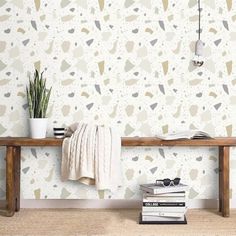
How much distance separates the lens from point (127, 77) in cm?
346

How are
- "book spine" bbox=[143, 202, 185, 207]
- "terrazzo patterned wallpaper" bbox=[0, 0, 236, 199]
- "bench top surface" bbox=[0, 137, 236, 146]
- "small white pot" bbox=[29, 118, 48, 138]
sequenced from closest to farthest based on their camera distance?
"book spine" bbox=[143, 202, 185, 207], "bench top surface" bbox=[0, 137, 236, 146], "small white pot" bbox=[29, 118, 48, 138], "terrazzo patterned wallpaper" bbox=[0, 0, 236, 199]

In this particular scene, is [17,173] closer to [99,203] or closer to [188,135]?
[99,203]

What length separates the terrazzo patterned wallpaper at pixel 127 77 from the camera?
3455 mm

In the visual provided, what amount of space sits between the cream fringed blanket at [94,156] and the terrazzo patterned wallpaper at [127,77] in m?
0.31

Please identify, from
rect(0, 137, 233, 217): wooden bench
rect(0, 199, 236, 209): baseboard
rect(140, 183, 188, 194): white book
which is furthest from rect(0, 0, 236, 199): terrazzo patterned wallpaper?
rect(140, 183, 188, 194): white book

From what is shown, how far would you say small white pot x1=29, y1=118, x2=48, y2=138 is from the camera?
326 centimetres

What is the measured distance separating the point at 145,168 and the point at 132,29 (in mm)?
1167

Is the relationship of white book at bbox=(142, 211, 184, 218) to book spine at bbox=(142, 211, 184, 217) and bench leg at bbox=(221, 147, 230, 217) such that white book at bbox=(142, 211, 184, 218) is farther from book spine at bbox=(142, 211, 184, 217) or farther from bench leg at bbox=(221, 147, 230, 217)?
bench leg at bbox=(221, 147, 230, 217)

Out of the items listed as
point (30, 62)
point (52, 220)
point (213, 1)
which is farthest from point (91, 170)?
point (213, 1)

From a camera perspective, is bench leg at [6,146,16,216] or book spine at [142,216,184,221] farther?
bench leg at [6,146,16,216]

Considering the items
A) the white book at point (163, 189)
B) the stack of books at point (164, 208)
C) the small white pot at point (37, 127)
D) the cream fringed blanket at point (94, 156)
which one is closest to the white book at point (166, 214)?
the stack of books at point (164, 208)

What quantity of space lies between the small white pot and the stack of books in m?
0.98

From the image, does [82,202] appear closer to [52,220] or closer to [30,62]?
[52,220]

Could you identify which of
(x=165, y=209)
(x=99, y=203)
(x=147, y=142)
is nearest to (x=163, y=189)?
(x=165, y=209)
